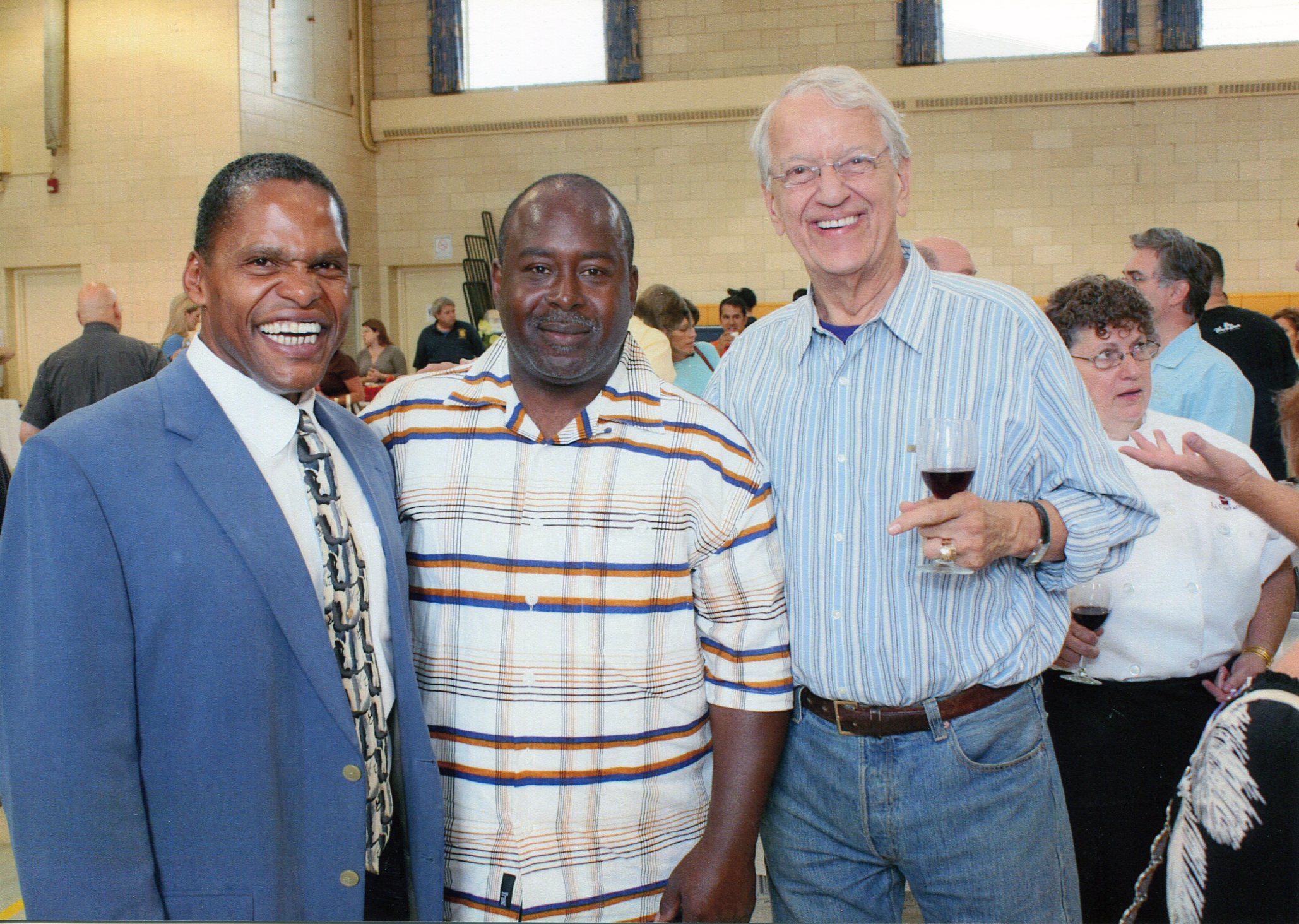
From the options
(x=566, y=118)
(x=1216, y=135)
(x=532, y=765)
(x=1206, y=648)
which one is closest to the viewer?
(x=532, y=765)

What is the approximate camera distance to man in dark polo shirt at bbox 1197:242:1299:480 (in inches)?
190

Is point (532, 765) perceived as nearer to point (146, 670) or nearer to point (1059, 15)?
point (146, 670)

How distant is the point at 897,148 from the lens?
189 centimetres

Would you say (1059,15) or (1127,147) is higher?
(1059,15)

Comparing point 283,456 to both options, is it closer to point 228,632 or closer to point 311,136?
point 228,632

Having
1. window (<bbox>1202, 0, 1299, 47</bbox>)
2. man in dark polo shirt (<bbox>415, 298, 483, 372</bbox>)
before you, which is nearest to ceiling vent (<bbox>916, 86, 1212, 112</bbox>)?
window (<bbox>1202, 0, 1299, 47</bbox>)

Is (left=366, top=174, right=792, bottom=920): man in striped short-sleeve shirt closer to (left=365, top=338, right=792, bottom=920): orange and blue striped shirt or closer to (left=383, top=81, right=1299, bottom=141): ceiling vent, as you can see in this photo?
(left=365, top=338, right=792, bottom=920): orange and blue striped shirt

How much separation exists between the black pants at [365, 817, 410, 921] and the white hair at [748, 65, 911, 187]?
128cm

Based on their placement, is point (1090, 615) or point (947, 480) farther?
point (1090, 615)

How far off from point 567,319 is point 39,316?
11.6 meters

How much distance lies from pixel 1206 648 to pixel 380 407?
1789 millimetres

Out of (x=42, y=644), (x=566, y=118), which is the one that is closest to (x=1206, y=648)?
(x=42, y=644)

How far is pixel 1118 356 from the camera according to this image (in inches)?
93.4

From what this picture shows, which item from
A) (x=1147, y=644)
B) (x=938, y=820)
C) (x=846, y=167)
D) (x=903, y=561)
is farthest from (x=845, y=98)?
(x=1147, y=644)
